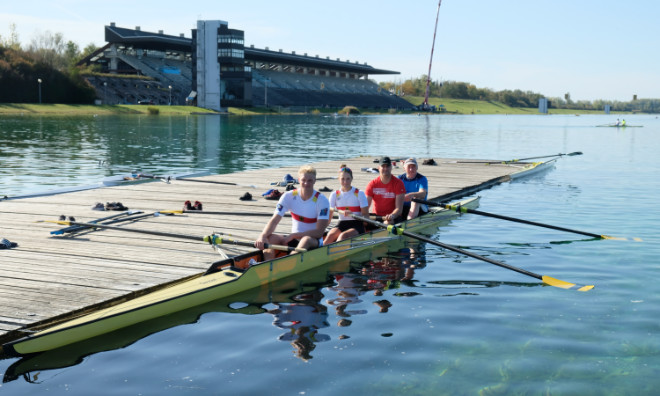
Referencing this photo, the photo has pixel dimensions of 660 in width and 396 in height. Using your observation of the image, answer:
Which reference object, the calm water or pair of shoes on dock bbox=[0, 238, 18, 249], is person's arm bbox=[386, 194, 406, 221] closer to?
the calm water

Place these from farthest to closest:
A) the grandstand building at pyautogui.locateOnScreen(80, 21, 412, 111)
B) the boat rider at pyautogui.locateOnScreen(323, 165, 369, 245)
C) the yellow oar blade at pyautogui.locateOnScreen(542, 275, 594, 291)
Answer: the grandstand building at pyautogui.locateOnScreen(80, 21, 412, 111) → the boat rider at pyautogui.locateOnScreen(323, 165, 369, 245) → the yellow oar blade at pyautogui.locateOnScreen(542, 275, 594, 291)

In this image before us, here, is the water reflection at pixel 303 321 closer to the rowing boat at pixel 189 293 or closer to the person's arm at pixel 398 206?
the rowing boat at pixel 189 293

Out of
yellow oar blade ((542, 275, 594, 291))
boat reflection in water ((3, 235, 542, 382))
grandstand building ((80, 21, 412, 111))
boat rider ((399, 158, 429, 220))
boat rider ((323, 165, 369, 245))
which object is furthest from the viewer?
grandstand building ((80, 21, 412, 111))

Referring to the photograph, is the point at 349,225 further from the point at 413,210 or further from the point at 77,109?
the point at 77,109

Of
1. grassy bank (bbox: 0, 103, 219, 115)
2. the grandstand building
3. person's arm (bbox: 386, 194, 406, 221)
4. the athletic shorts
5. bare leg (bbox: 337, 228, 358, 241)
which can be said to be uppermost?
the grandstand building

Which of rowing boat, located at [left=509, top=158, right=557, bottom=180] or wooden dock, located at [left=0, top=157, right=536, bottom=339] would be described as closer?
wooden dock, located at [left=0, top=157, right=536, bottom=339]

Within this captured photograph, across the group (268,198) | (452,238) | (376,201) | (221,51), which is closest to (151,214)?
(268,198)

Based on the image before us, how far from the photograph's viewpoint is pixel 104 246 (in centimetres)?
1146

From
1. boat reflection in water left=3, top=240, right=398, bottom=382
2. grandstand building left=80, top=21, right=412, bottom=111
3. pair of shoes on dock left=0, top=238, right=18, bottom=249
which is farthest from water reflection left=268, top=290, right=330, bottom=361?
grandstand building left=80, top=21, right=412, bottom=111

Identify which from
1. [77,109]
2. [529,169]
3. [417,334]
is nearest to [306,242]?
[417,334]

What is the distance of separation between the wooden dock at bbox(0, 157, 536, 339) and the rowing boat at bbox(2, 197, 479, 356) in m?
0.38

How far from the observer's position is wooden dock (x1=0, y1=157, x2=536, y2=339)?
8453mm

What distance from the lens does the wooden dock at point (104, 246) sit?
27.7 ft

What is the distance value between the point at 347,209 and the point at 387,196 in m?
1.58
